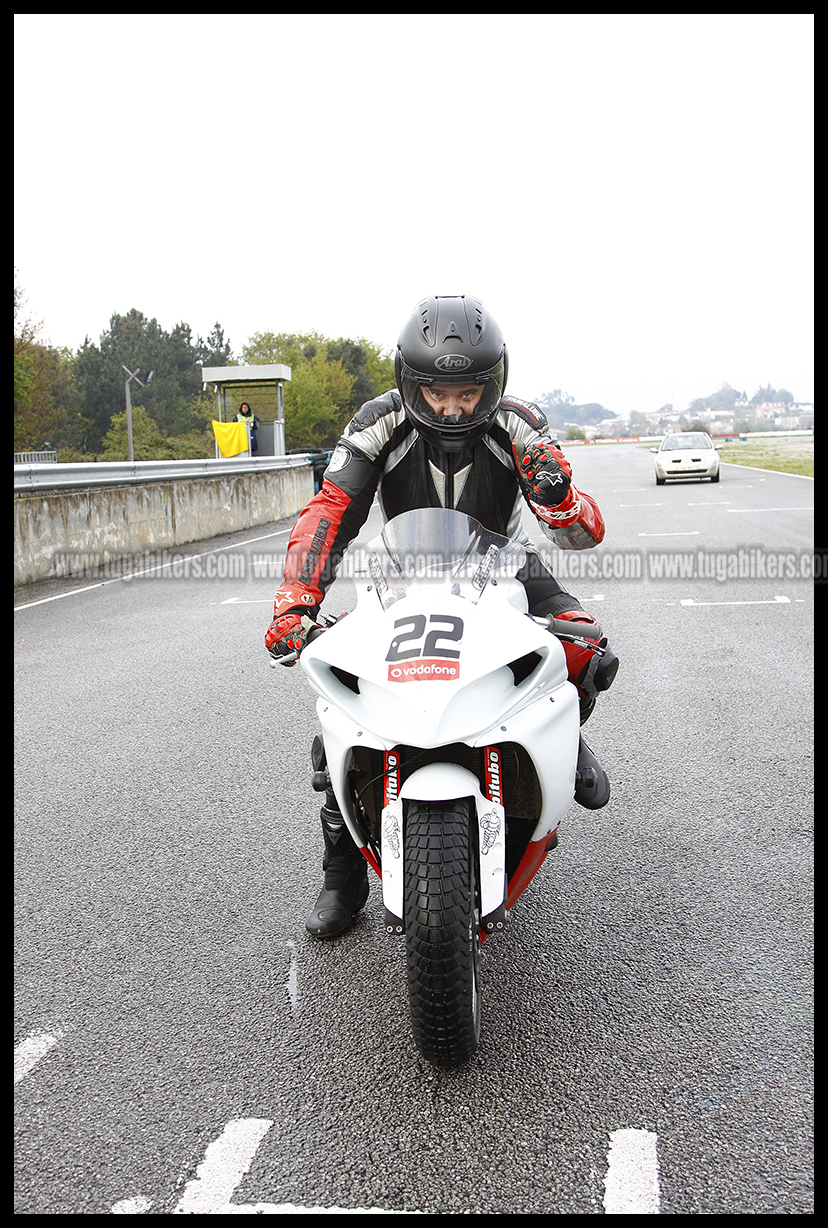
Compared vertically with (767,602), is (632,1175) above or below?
below

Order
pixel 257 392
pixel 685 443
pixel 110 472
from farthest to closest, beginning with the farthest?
pixel 257 392
pixel 685 443
pixel 110 472

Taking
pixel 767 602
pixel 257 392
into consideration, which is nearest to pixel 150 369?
pixel 257 392

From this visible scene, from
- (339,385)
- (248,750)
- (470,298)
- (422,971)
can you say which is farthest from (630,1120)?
(339,385)

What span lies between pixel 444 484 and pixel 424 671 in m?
1.05

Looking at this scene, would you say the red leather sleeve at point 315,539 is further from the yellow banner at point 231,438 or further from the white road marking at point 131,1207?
the yellow banner at point 231,438

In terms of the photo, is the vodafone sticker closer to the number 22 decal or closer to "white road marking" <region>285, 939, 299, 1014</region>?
the number 22 decal

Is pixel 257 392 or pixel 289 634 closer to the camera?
pixel 289 634

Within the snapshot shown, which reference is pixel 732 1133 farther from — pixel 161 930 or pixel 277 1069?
pixel 161 930

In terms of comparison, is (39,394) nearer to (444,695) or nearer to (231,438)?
(231,438)

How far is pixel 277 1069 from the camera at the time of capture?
2.56 m

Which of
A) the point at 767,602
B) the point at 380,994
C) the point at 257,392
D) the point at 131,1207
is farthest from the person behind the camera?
the point at 257,392

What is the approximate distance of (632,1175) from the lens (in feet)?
6.95

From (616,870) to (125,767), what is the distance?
2.72 metres

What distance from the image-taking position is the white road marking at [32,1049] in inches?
103
